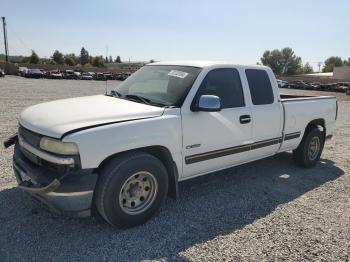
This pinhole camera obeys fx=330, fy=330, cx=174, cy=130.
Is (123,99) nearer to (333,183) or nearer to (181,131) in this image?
(181,131)

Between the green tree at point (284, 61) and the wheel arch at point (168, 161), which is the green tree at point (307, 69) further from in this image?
the wheel arch at point (168, 161)

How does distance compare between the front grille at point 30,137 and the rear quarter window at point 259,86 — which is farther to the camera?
the rear quarter window at point 259,86

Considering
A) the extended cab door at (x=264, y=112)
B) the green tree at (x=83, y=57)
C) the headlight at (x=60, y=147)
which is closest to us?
the headlight at (x=60, y=147)

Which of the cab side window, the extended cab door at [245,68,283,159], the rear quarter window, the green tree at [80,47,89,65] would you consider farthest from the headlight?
the green tree at [80,47,89,65]

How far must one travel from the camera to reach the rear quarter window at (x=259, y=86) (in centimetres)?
483

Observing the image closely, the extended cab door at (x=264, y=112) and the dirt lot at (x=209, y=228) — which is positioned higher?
the extended cab door at (x=264, y=112)

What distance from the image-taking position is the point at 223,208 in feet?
14.1

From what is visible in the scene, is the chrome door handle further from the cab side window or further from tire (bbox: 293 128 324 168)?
tire (bbox: 293 128 324 168)

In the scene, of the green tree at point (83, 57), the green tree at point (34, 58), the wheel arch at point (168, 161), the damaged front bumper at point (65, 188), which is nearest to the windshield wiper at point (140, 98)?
the wheel arch at point (168, 161)

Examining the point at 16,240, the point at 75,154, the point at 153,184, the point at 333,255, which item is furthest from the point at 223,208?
the point at 16,240

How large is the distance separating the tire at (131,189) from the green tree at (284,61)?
121325mm

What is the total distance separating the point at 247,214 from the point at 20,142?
9.44 feet

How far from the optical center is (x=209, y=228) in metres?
3.78

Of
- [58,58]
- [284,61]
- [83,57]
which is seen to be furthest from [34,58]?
[284,61]
